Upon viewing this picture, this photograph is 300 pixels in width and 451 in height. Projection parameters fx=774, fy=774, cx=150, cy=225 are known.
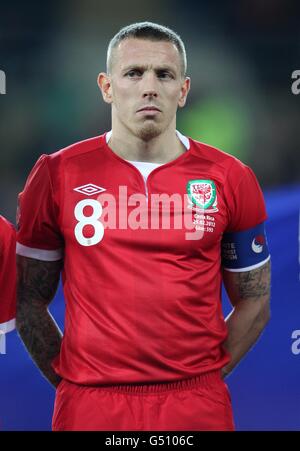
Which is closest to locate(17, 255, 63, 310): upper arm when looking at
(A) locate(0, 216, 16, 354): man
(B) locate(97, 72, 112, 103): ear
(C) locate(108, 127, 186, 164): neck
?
(A) locate(0, 216, 16, 354): man

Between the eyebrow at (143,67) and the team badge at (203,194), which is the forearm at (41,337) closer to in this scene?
the team badge at (203,194)

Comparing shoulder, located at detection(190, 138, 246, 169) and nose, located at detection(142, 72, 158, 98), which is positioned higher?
nose, located at detection(142, 72, 158, 98)

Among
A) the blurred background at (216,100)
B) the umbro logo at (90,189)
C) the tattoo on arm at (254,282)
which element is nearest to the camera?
the umbro logo at (90,189)

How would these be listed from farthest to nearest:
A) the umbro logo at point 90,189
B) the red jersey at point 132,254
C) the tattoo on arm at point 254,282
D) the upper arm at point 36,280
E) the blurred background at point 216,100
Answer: the blurred background at point 216,100 < the tattoo on arm at point 254,282 < the upper arm at point 36,280 < the umbro logo at point 90,189 < the red jersey at point 132,254

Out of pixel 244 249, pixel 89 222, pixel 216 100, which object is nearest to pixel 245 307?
pixel 244 249

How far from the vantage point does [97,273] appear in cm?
243

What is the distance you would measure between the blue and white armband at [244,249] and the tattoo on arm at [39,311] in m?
0.58

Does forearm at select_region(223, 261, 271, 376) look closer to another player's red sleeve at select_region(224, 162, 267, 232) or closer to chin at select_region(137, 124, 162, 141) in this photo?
another player's red sleeve at select_region(224, 162, 267, 232)

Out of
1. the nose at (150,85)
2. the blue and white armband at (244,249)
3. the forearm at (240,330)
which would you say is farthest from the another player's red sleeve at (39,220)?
the forearm at (240,330)

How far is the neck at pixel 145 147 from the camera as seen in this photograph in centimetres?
254

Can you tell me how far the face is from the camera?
8.01 feet

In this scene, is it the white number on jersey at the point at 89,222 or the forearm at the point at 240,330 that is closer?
the white number on jersey at the point at 89,222

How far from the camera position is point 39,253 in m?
2.60

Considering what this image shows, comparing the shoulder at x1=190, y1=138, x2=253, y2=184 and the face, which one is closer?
the face
